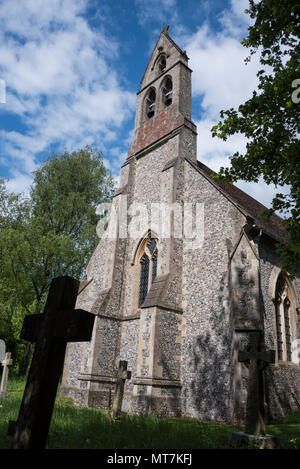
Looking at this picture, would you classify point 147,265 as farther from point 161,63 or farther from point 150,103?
point 161,63

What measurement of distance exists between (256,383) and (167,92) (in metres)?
15.7

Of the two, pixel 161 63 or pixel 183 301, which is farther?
pixel 161 63

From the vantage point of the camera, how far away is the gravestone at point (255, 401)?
17.1ft

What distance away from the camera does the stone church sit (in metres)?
9.70

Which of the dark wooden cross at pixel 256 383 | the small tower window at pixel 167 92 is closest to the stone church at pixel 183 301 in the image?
the small tower window at pixel 167 92

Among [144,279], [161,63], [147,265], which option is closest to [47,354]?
[144,279]

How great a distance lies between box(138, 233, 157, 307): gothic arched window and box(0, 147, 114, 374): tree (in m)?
6.61

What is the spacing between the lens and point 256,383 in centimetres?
586

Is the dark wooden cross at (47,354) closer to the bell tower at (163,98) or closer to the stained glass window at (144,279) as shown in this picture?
the stained glass window at (144,279)

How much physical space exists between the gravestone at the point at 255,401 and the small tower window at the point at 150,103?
48.7 ft

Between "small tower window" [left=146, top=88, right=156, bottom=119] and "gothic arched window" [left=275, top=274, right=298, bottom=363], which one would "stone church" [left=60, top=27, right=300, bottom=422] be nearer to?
"gothic arched window" [left=275, top=274, right=298, bottom=363]

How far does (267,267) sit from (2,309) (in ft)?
42.8

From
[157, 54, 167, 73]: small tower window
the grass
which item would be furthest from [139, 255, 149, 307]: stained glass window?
[157, 54, 167, 73]: small tower window
